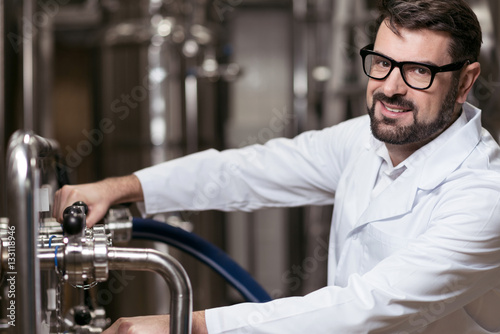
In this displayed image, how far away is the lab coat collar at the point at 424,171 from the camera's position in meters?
1.20

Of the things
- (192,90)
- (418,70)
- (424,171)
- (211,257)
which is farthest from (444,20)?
(192,90)

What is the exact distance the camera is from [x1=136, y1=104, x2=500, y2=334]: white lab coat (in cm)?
95

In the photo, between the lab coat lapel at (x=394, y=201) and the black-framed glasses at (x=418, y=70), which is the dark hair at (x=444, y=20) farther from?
the lab coat lapel at (x=394, y=201)

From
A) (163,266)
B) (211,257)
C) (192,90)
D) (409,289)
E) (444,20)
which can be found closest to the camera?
(163,266)

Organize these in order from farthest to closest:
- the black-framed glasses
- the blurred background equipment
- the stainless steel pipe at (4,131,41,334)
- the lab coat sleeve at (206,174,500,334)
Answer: the blurred background equipment, the black-framed glasses, the lab coat sleeve at (206,174,500,334), the stainless steel pipe at (4,131,41,334)

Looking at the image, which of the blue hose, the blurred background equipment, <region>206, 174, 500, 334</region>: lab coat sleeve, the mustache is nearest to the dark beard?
the mustache

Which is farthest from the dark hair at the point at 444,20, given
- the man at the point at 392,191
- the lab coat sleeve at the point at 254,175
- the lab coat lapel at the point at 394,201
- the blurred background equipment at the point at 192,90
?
the blurred background equipment at the point at 192,90

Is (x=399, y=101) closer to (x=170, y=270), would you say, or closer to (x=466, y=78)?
(x=466, y=78)

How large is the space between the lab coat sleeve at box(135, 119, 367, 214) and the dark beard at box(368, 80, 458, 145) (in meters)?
0.27

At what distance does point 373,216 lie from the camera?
127 cm

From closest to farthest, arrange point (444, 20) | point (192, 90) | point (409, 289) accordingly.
→ point (409, 289), point (444, 20), point (192, 90)

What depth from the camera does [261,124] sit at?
3307mm

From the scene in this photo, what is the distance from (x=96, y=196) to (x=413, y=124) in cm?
66

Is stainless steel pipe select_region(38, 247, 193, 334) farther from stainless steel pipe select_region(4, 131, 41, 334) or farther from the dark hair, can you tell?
the dark hair
